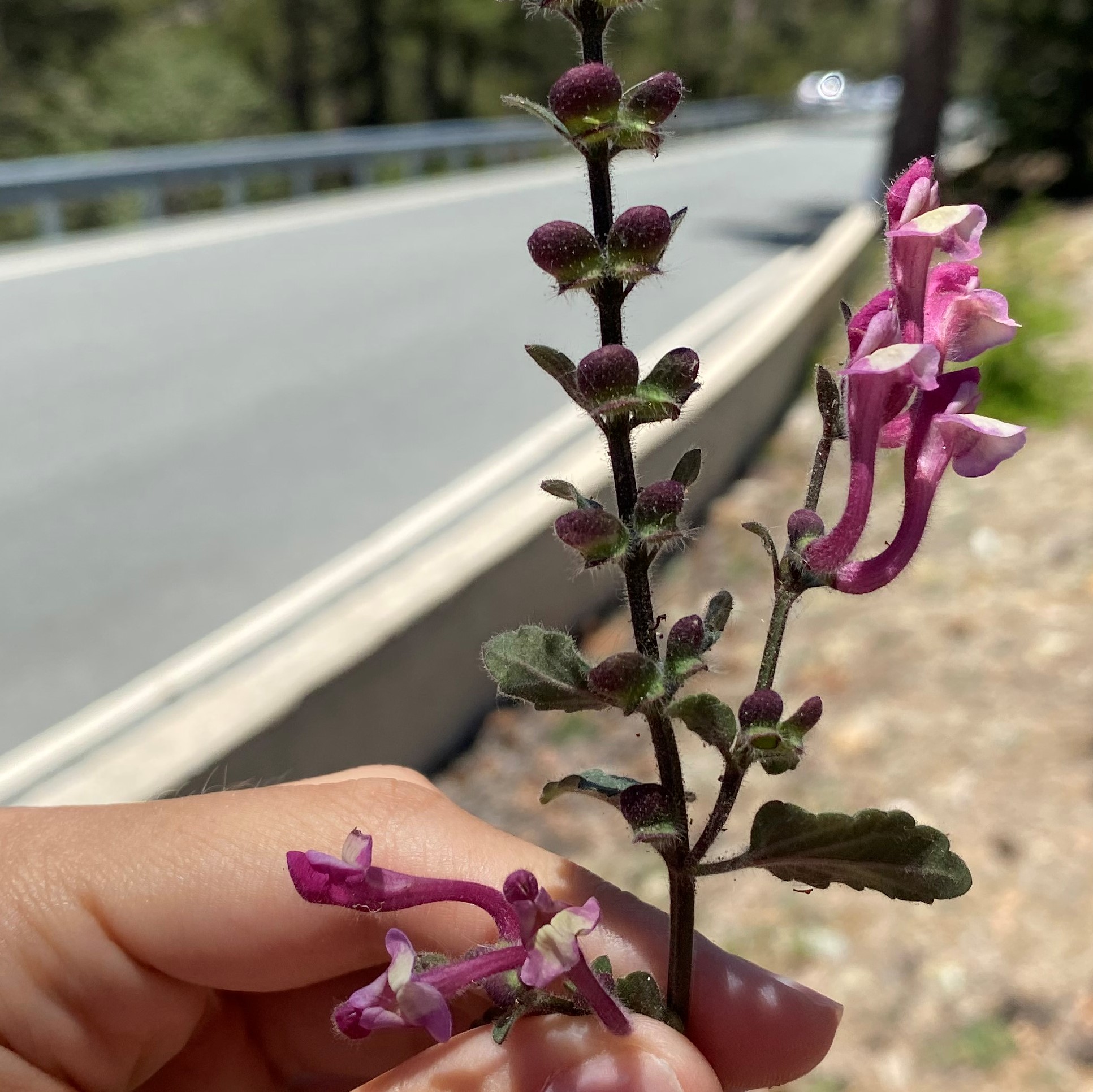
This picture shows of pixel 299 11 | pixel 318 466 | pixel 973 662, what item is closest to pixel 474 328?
pixel 318 466

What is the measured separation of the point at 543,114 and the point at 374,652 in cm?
323

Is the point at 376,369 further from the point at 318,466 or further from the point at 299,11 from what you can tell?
the point at 299,11

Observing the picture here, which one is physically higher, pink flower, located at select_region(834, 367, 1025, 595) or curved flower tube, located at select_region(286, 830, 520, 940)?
pink flower, located at select_region(834, 367, 1025, 595)

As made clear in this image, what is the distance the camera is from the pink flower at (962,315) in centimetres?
102

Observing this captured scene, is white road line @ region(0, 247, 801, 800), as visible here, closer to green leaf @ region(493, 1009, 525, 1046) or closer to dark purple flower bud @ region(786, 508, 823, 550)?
dark purple flower bud @ region(786, 508, 823, 550)

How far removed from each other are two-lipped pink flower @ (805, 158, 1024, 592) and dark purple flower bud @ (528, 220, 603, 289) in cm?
24

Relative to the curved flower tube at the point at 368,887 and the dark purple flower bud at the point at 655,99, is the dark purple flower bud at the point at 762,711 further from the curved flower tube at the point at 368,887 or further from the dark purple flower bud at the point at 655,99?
the dark purple flower bud at the point at 655,99

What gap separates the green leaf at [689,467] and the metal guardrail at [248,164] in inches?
295

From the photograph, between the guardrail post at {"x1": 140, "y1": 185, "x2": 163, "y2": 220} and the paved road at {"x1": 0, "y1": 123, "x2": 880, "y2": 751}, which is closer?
the paved road at {"x1": 0, "y1": 123, "x2": 880, "y2": 751}

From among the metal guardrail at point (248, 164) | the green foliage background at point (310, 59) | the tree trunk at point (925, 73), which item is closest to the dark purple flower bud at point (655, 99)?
the metal guardrail at point (248, 164)

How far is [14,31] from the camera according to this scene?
1245 inches

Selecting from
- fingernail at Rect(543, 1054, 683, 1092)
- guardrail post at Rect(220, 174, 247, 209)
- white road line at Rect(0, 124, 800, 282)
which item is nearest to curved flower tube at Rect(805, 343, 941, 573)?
fingernail at Rect(543, 1054, 683, 1092)

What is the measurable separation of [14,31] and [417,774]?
119ft

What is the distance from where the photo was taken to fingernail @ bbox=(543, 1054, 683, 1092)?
53.7 inches
